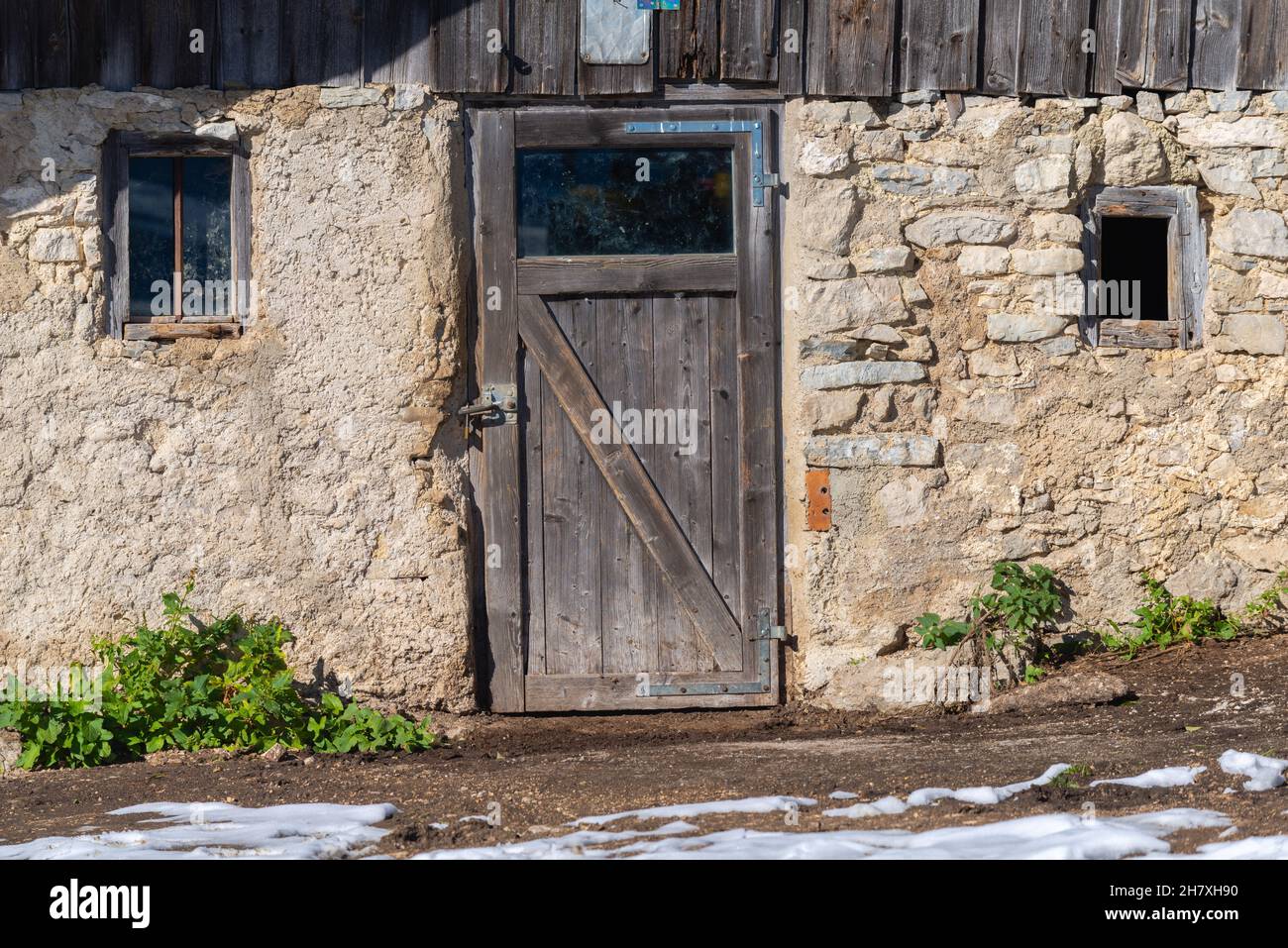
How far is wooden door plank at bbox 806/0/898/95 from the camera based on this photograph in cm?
513

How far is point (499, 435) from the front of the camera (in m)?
5.14

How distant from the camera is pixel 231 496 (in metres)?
4.98

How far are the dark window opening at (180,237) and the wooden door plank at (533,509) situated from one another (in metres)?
1.25

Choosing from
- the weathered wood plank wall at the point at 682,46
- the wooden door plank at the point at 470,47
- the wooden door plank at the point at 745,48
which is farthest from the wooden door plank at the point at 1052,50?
the wooden door plank at the point at 470,47

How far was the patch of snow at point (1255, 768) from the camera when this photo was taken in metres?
3.55

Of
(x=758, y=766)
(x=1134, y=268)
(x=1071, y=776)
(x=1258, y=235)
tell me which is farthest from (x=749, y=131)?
(x=1071, y=776)

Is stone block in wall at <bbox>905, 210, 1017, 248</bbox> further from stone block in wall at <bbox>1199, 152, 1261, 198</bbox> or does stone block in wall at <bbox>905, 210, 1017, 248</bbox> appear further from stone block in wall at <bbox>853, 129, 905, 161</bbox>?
stone block in wall at <bbox>1199, 152, 1261, 198</bbox>

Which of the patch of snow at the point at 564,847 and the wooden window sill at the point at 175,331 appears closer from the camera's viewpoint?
the patch of snow at the point at 564,847

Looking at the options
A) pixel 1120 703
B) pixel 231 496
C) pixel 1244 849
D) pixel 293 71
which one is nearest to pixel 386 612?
pixel 231 496

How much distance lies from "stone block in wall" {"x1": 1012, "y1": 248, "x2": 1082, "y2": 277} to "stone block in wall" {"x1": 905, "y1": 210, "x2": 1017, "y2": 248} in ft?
0.42

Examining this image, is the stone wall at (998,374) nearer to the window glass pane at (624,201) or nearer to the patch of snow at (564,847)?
the window glass pane at (624,201)

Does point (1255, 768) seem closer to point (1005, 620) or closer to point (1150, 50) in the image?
point (1005, 620)

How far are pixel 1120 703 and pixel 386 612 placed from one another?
2.92 m

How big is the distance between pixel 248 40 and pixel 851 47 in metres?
2.45
